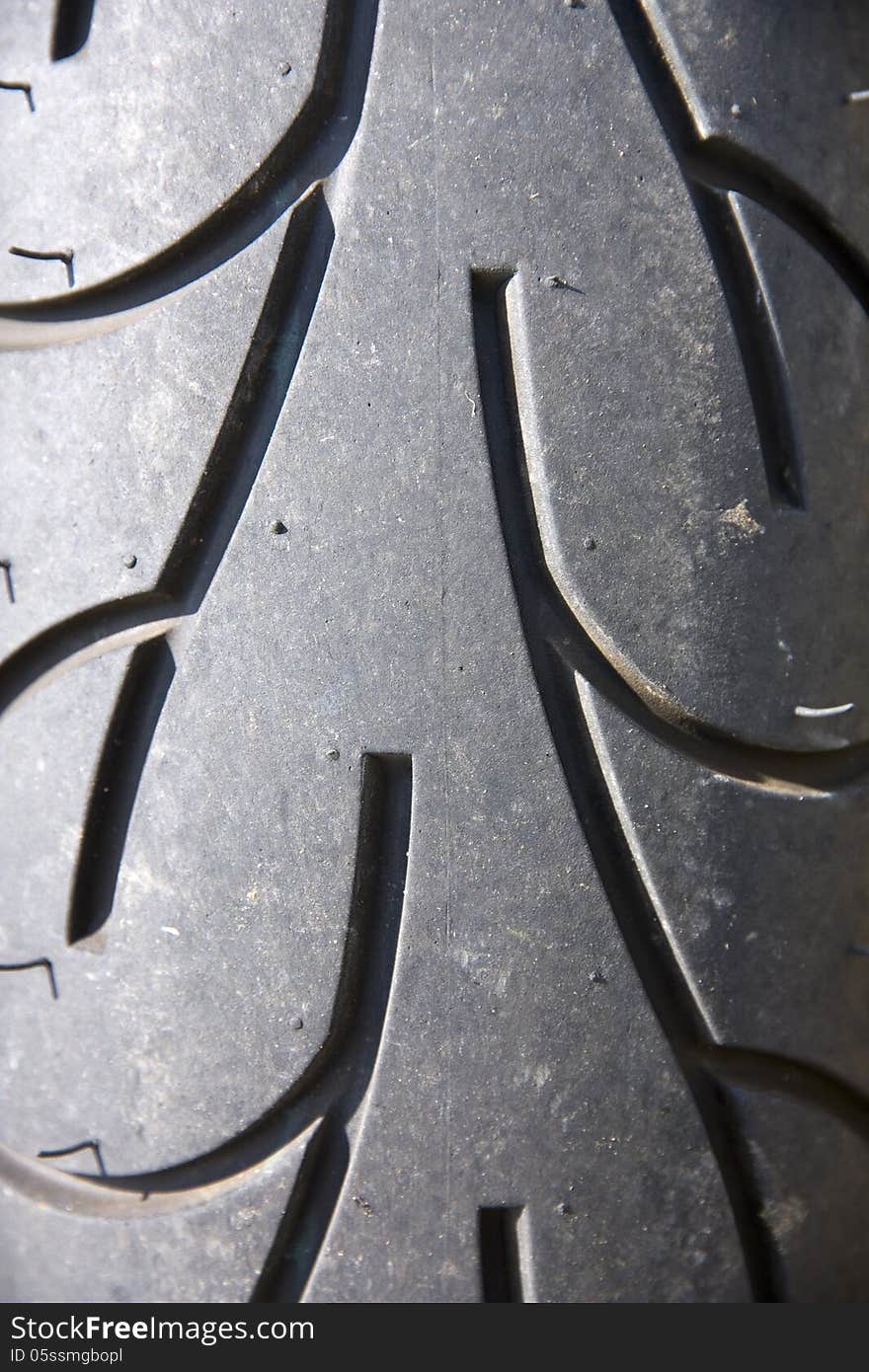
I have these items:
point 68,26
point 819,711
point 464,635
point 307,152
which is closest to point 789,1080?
point 819,711

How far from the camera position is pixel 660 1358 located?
59 centimetres

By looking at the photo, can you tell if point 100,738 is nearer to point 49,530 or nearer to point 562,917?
point 49,530

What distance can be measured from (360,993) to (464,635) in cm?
21

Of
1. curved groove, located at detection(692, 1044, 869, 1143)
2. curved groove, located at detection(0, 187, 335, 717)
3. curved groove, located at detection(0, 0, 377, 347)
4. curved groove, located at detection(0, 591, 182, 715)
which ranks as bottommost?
curved groove, located at detection(692, 1044, 869, 1143)

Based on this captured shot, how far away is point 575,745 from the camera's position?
0.59m

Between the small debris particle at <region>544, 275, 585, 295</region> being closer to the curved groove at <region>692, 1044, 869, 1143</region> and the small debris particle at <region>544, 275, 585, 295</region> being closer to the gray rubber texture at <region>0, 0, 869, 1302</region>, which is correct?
the gray rubber texture at <region>0, 0, 869, 1302</region>

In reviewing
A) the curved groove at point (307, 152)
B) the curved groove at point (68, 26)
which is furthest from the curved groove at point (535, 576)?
the curved groove at point (68, 26)

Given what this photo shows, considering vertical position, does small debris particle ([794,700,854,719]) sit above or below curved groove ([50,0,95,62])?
below

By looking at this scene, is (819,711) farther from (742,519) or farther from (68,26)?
(68,26)

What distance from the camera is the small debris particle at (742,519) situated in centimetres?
59

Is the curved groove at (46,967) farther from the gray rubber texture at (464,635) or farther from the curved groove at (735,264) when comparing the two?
the curved groove at (735,264)

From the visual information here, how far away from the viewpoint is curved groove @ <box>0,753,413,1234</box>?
591 mm

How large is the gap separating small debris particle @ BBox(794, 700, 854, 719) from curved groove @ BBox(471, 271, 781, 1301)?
121mm

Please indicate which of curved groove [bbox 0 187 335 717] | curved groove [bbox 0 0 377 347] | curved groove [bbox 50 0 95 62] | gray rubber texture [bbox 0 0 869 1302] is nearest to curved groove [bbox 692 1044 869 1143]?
gray rubber texture [bbox 0 0 869 1302]
